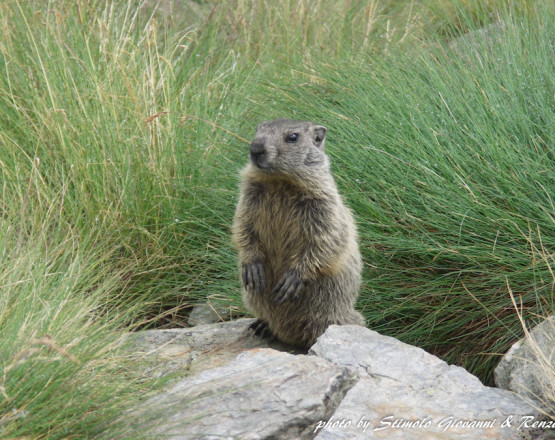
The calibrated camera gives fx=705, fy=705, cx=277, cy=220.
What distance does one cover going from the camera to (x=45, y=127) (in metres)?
5.14

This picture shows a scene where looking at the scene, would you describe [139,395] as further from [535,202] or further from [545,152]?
[545,152]

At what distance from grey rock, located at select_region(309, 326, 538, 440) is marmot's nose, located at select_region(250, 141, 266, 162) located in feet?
3.46

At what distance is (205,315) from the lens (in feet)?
16.2

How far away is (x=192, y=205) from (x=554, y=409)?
9.45ft

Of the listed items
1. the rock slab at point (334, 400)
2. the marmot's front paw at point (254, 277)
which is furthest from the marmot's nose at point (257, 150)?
the rock slab at point (334, 400)

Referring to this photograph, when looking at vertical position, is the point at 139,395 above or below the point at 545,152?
below

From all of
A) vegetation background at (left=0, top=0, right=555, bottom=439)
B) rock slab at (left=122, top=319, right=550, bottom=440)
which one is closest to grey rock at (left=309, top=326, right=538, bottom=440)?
rock slab at (left=122, top=319, right=550, bottom=440)

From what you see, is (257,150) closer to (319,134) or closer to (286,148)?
(286,148)

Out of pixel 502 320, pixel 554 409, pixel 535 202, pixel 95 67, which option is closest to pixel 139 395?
pixel 554 409

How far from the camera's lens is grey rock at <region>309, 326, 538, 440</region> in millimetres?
2957

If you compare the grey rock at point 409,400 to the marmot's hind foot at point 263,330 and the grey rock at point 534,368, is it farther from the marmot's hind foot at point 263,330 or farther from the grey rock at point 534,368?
the marmot's hind foot at point 263,330

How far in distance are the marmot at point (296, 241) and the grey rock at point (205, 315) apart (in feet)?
2.72

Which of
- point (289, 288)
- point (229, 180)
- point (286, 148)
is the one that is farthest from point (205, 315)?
point (286, 148)

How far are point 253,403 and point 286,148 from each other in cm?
159
